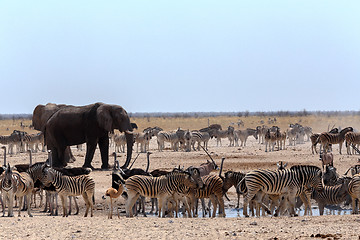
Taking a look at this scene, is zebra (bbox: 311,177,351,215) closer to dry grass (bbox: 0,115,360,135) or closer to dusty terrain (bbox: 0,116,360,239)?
dusty terrain (bbox: 0,116,360,239)

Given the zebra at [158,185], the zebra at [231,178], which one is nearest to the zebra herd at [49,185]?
the zebra at [158,185]

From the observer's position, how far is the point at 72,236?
10.7 m

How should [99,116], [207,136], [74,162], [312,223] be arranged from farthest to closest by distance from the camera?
[207,136], [74,162], [99,116], [312,223]

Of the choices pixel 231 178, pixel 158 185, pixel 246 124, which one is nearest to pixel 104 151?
pixel 231 178

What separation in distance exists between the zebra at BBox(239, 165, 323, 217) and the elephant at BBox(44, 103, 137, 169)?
36.0 feet

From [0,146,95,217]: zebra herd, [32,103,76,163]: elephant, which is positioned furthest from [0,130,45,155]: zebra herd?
[0,146,95,217]: zebra herd

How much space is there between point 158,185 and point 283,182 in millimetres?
2718

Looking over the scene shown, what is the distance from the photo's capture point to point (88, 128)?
80.1 ft

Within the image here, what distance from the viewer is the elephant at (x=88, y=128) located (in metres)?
24.3

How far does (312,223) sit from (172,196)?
3541mm

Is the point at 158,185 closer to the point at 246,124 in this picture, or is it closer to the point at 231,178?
the point at 231,178

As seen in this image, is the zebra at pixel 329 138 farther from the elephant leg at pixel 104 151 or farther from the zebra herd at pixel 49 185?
the zebra herd at pixel 49 185

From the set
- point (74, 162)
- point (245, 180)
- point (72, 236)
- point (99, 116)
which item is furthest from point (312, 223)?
point (74, 162)

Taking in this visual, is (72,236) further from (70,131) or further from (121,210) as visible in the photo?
(70,131)
